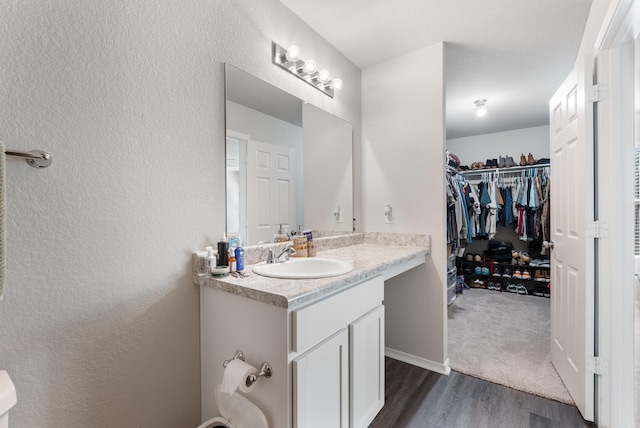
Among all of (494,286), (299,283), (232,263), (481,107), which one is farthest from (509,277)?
(232,263)

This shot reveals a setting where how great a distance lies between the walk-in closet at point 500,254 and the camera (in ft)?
8.10

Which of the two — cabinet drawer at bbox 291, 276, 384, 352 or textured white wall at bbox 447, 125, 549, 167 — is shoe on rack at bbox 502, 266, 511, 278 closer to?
textured white wall at bbox 447, 125, 549, 167

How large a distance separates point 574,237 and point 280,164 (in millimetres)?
1837

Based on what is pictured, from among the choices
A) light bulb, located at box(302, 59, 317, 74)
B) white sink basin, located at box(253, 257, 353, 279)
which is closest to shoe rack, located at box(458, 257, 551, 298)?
white sink basin, located at box(253, 257, 353, 279)

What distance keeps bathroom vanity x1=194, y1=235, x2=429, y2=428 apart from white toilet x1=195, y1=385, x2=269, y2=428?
3 cm

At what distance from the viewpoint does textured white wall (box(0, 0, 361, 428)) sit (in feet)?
3.04

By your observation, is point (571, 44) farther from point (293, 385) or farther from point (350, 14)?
point (293, 385)

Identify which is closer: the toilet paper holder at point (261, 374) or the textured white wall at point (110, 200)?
the textured white wall at point (110, 200)

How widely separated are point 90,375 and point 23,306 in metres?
0.34

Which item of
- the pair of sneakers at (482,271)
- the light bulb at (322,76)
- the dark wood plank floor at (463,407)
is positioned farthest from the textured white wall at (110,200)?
the pair of sneakers at (482,271)

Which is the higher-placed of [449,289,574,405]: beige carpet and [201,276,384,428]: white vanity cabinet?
[201,276,384,428]: white vanity cabinet

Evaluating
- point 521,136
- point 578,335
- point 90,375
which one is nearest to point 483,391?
point 578,335

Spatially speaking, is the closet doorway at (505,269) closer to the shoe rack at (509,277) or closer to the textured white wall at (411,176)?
the shoe rack at (509,277)

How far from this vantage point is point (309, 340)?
114 centimetres
